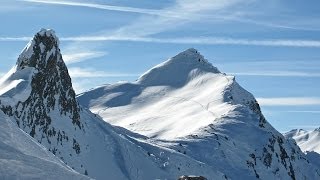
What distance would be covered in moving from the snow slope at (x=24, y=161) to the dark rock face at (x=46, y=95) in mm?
96518

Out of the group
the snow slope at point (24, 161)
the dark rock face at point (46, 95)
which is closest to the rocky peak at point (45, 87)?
the dark rock face at point (46, 95)

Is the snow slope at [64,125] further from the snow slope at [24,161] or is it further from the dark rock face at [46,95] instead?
the snow slope at [24,161]

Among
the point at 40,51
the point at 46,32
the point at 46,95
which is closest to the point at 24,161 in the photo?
the point at 46,95

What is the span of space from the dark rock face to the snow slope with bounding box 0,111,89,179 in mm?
96518

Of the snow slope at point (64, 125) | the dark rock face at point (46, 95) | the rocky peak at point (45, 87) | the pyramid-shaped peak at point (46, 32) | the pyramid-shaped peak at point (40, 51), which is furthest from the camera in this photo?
the pyramid-shaped peak at point (46, 32)

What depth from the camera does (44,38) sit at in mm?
156500

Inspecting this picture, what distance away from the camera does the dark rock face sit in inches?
5438

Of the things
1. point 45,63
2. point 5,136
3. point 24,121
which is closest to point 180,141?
point 45,63

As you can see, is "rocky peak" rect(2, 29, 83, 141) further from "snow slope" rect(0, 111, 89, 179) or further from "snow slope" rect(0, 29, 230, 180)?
"snow slope" rect(0, 111, 89, 179)

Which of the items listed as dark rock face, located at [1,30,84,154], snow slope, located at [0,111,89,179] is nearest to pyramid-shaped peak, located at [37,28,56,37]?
dark rock face, located at [1,30,84,154]

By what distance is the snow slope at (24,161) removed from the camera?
32000mm

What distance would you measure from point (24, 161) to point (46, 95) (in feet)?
389

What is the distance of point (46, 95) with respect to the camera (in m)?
150

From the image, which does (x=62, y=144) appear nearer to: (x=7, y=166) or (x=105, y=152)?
(x=105, y=152)
